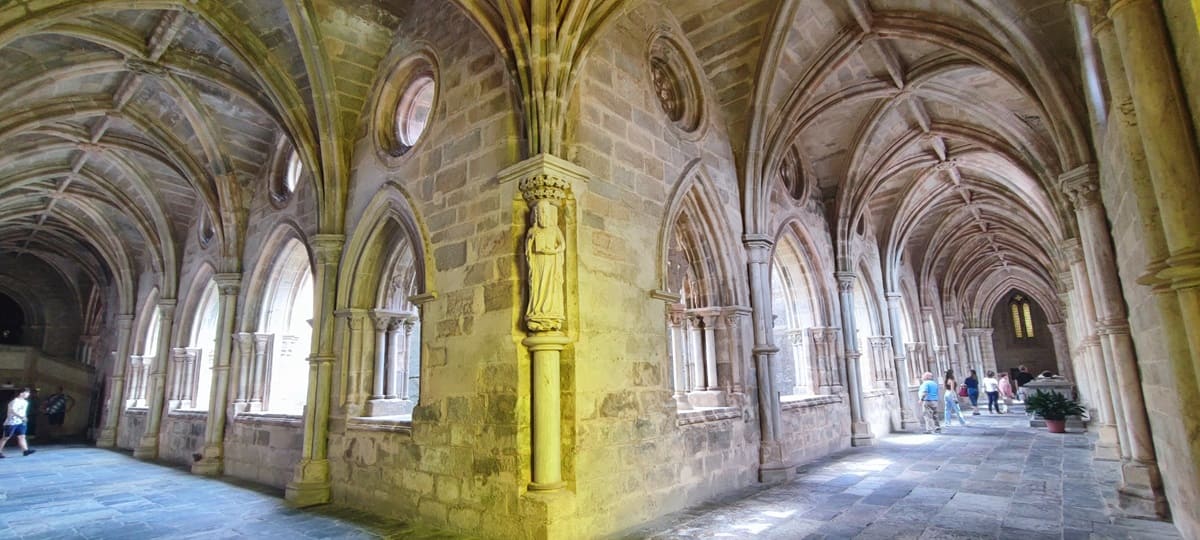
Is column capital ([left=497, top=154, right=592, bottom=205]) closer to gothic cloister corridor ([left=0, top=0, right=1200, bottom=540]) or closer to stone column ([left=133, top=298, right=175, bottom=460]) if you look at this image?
gothic cloister corridor ([left=0, top=0, right=1200, bottom=540])

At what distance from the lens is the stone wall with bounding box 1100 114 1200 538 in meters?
4.25

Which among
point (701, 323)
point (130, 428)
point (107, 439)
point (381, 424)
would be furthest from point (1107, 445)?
point (107, 439)

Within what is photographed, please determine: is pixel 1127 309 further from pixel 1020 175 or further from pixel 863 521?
pixel 1020 175

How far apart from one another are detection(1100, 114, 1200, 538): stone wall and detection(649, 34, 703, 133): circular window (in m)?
4.32

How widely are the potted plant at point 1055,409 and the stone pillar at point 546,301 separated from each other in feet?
40.8

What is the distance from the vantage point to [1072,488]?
252 inches

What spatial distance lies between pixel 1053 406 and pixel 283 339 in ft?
49.9

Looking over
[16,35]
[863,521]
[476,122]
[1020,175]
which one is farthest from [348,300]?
[1020,175]

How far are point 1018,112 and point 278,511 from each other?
11.9 meters

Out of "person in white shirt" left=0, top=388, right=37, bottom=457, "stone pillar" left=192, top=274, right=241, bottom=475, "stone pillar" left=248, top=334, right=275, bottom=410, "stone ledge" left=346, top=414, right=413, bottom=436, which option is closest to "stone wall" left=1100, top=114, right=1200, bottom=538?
"stone ledge" left=346, top=414, right=413, bottom=436

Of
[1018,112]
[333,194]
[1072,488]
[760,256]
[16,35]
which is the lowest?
[1072,488]

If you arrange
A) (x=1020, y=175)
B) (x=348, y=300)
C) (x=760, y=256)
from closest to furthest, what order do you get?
(x=348, y=300)
(x=760, y=256)
(x=1020, y=175)

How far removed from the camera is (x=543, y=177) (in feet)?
16.6

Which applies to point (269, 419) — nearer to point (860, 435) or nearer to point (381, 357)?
point (381, 357)
